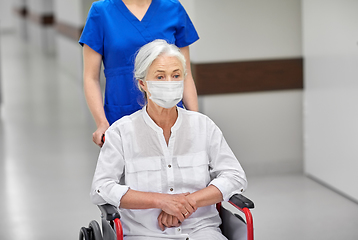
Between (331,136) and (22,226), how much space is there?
2.30 m

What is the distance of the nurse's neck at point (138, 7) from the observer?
89.9 inches

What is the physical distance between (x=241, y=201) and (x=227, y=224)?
0.22 m

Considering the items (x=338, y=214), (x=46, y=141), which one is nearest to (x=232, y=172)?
(x=338, y=214)

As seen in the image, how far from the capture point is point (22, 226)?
3.38m

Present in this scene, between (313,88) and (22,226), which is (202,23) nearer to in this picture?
(313,88)

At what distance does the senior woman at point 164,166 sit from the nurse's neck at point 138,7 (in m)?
0.33

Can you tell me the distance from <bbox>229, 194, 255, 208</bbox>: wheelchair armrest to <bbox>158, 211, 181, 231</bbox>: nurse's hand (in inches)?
9.2

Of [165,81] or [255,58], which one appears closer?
[165,81]

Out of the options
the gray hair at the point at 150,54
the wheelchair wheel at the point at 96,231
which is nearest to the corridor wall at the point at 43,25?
the wheelchair wheel at the point at 96,231

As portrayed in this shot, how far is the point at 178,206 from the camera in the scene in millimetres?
1922

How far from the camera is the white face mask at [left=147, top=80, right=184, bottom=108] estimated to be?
1.94m

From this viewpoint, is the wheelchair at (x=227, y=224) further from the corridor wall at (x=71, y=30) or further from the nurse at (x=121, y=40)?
the corridor wall at (x=71, y=30)

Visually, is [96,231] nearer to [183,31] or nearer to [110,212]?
[110,212]

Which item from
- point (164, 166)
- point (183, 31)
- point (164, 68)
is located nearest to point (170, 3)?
point (183, 31)
